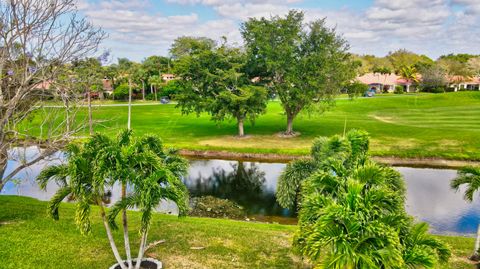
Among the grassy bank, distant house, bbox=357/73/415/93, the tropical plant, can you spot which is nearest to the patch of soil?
the grassy bank

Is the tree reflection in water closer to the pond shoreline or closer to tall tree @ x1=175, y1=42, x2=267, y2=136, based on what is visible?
the pond shoreline

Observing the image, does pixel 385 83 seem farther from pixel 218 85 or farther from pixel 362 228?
pixel 362 228

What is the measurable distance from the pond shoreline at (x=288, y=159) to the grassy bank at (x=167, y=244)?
17989 millimetres

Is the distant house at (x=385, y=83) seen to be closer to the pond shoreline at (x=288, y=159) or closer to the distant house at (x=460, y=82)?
the distant house at (x=460, y=82)

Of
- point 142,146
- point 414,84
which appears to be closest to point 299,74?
point 142,146

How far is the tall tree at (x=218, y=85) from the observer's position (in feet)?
133

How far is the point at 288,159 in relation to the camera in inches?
1458

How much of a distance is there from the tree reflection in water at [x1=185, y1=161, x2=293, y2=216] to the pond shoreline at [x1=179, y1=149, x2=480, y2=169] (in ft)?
5.54

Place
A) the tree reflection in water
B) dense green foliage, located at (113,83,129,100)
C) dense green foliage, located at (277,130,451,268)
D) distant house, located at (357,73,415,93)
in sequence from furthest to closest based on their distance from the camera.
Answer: distant house, located at (357,73,415,93), dense green foliage, located at (113,83,129,100), the tree reflection in water, dense green foliage, located at (277,130,451,268)

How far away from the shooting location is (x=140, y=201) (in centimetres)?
1075

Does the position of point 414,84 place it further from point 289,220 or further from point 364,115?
point 289,220

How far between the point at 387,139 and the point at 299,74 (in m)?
11.2

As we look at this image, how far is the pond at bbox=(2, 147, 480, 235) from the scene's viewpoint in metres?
23.1

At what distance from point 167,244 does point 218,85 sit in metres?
27.7
